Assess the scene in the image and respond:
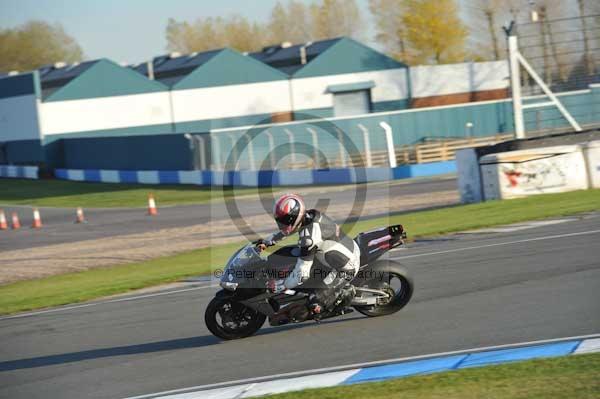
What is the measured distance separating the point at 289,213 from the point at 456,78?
57.6 m

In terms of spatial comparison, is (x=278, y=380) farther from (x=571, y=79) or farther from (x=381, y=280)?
(x=571, y=79)

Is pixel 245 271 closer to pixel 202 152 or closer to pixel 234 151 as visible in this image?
pixel 234 151

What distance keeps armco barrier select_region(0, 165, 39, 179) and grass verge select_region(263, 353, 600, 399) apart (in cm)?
5054

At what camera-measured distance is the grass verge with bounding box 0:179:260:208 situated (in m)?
38.1

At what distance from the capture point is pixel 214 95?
60.8m

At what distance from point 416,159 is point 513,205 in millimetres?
18873

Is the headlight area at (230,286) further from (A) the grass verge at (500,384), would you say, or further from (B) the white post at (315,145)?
(B) the white post at (315,145)

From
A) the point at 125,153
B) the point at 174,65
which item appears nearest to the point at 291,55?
the point at 174,65

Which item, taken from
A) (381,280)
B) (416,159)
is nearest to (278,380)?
(381,280)

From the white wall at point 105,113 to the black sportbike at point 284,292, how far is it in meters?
48.1

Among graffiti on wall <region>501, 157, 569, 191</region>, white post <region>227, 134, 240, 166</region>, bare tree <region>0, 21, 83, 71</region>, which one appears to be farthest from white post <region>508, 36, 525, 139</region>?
bare tree <region>0, 21, 83, 71</region>

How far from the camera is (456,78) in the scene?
216 feet

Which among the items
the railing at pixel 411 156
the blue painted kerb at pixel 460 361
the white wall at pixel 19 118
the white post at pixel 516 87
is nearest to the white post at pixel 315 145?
the railing at pixel 411 156

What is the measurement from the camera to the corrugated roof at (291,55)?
2596 inches
